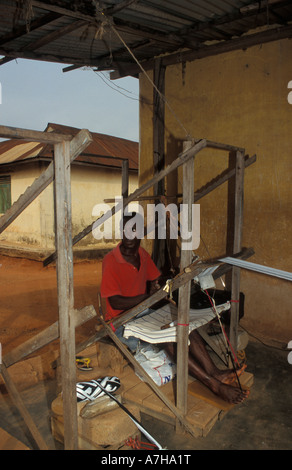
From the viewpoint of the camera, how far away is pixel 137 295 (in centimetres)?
403

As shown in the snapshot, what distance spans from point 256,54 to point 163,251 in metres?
3.31

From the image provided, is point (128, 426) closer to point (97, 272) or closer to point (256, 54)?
point (256, 54)

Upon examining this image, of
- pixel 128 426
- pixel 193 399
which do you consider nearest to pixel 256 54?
pixel 193 399

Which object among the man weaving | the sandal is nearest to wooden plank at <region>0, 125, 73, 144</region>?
the man weaving

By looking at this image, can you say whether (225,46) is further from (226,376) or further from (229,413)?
(229,413)

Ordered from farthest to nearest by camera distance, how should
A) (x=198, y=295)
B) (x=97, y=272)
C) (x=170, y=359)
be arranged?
(x=97, y=272) → (x=198, y=295) → (x=170, y=359)

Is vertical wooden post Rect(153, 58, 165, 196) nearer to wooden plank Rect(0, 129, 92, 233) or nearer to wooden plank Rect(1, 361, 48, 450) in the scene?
wooden plank Rect(0, 129, 92, 233)

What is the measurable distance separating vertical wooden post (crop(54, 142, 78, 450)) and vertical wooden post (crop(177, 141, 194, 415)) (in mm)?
1122

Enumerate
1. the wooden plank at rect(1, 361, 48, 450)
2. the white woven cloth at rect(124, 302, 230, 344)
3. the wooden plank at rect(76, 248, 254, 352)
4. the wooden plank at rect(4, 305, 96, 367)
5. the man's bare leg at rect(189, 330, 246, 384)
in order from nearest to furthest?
the wooden plank at rect(4, 305, 96, 367)
the wooden plank at rect(1, 361, 48, 450)
the wooden plank at rect(76, 248, 254, 352)
the white woven cloth at rect(124, 302, 230, 344)
the man's bare leg at rect(189, 330, 246, 384)

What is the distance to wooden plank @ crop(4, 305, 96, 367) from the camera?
6.93 ft

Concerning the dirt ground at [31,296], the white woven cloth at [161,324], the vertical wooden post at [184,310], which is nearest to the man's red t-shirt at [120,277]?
the white woven cloth at [161,324]

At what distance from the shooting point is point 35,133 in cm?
190

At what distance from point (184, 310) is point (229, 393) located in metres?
1.04
